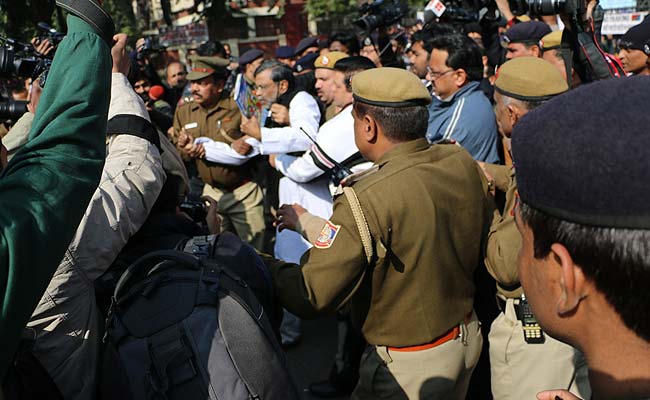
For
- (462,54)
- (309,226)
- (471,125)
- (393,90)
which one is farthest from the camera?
(462,54)

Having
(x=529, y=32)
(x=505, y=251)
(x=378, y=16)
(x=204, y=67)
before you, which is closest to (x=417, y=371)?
(x=505, y=251)

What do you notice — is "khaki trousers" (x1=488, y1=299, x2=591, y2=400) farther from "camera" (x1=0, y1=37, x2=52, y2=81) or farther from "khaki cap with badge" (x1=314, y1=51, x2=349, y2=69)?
"khaki cap with badge" (x1=314, y1=51, x2=349, y2=69)

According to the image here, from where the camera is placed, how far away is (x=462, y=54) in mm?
3848

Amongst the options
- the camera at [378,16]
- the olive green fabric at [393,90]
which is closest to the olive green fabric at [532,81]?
the olive green fabric at [393,90]

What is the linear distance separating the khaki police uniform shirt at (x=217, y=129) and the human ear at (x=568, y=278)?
419 centimetres

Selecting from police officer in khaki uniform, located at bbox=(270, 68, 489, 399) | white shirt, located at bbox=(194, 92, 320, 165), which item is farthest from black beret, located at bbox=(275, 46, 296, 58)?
police officer in khaki uniform, located at bbox=(270, 68, 489, 399)

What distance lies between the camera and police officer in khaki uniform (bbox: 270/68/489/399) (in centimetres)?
207

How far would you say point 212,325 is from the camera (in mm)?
1506

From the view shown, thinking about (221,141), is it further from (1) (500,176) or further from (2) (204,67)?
(1) (500,176)

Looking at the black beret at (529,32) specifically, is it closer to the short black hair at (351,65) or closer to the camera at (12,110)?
the short black hair at (351,65)

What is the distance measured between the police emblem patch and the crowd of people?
15 millimetres

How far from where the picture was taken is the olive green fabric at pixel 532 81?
2650 mm

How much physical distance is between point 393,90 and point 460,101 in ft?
5.04

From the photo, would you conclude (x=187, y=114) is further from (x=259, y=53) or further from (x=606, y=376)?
(x=606, y=376)
